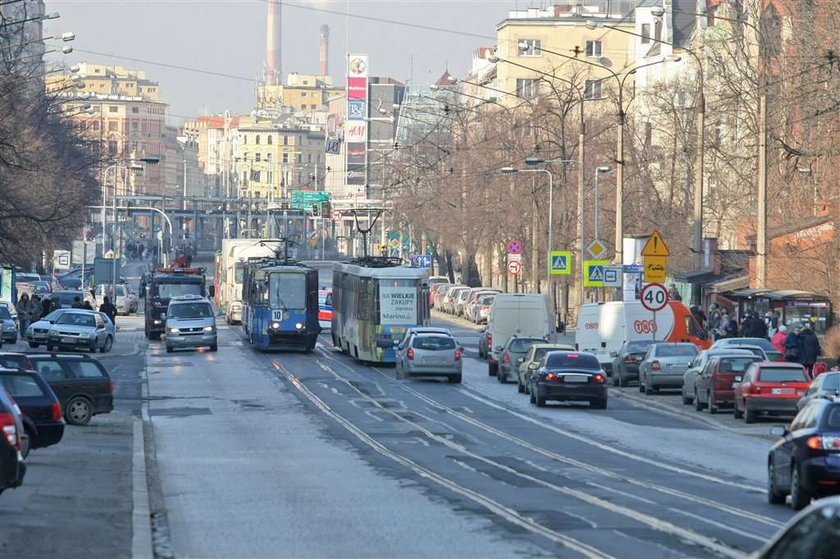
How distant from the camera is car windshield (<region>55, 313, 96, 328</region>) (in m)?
55.9

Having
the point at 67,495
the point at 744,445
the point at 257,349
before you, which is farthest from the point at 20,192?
the point at 67,495

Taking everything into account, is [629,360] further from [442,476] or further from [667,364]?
[442,476]

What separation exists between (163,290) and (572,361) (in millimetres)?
34624

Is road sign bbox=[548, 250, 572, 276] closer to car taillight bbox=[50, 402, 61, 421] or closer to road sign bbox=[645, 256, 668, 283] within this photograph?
road sign bbox=[645, 256, 668, 283]

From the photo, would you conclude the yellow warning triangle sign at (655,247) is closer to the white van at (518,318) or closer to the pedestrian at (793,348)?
the pedestrian at (793,348)

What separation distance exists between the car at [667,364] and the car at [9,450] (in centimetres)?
2700

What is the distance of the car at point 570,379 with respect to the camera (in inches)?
1474

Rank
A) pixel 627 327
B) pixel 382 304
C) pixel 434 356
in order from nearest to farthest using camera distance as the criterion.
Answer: pixel 434 356 → pixel 627 327 → pixel 382 304

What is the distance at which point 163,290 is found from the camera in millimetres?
69250

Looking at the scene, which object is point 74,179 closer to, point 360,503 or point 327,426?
point 327,426

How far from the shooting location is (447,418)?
34031mm

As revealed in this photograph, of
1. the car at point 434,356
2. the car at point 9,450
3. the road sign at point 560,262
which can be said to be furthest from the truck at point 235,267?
the car at point 9,450

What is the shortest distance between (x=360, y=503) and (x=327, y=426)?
1273 centimetres

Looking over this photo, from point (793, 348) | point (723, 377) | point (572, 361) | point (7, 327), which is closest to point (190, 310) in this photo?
point (7, 327)
